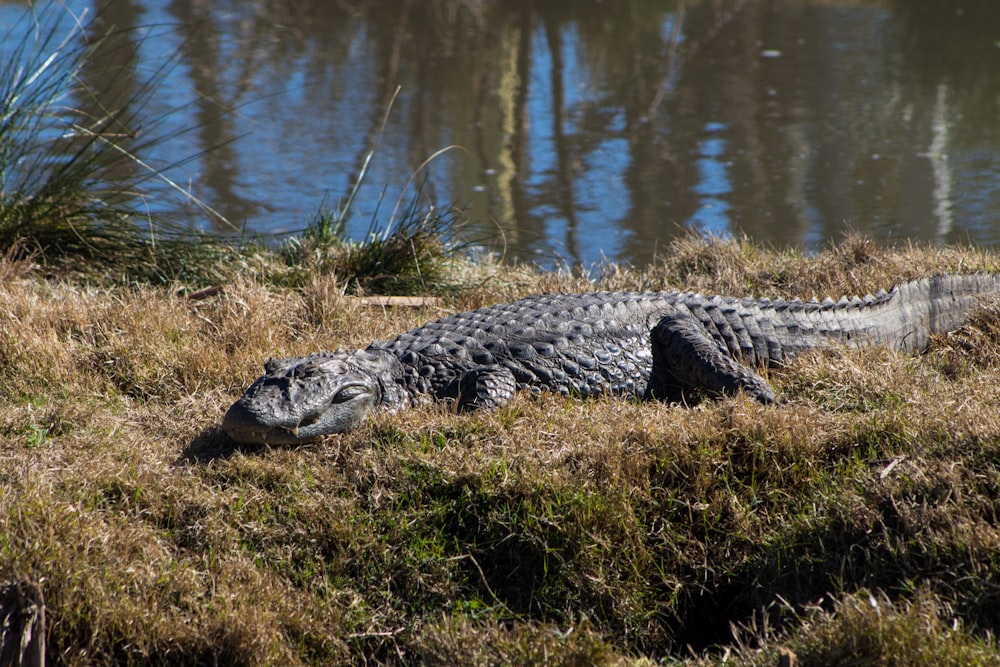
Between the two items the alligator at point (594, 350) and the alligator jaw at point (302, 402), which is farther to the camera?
the alligator at point (594, 350)

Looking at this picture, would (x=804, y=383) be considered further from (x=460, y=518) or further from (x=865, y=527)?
(x=460, y=518)

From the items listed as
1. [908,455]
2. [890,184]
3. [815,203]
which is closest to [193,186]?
[815,203]

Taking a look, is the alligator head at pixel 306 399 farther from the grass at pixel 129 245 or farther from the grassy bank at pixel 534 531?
the grass at pixel 129 245

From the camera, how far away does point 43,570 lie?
343 centimetres

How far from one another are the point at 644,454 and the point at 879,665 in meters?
1.19

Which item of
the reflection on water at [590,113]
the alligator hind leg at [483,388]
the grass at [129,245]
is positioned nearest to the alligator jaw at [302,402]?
the alligator hind leg at [483,388]

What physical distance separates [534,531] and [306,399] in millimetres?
1076

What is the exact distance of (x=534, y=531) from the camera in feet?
12.3

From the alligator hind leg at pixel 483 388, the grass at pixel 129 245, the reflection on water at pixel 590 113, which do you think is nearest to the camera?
the alligator hind leg at pixel 483 388

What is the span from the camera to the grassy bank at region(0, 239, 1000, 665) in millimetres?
3385

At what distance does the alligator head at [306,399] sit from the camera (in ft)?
13.4

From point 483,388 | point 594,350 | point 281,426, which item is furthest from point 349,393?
point 594,350

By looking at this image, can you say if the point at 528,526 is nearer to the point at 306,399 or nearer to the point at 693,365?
the point at 306,399

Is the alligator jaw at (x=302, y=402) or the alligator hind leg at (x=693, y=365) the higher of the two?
the alligator jaw at (x=302, y=402)
